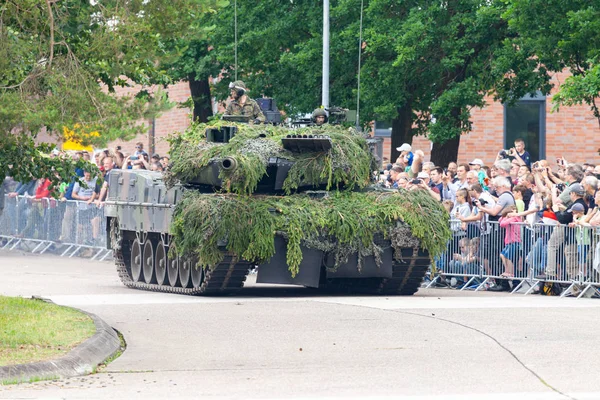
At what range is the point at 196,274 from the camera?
19.3 meters

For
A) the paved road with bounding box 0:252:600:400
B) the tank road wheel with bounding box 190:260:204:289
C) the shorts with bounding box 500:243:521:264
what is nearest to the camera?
the paved road with bounding box 0:252:600:400

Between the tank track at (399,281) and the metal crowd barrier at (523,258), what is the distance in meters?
1.20

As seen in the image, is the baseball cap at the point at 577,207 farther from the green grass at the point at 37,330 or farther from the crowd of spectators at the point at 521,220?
the green grass at the point at 37,330

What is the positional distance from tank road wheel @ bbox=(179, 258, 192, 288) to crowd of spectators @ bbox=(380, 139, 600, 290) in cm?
307

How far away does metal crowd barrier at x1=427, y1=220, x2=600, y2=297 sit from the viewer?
1878cm

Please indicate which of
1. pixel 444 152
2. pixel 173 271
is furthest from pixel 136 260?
pixel 444 152

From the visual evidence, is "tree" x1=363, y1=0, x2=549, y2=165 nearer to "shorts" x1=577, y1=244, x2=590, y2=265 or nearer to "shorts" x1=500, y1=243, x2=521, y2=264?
"shorts" x1=500, y1=243, x2=521, y2=264

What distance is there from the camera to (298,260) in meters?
17.9

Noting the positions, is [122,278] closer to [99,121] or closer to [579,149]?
[99,121]

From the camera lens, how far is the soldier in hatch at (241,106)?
67.3ft

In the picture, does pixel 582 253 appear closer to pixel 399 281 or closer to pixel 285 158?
pixel 399 281

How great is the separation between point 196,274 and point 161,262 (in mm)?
1752

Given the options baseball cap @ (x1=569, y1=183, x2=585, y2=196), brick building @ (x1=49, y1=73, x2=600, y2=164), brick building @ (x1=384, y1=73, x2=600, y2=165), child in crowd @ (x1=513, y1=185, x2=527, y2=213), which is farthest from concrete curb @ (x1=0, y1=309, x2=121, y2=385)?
brick building @ (x1=384, y1=73, x2=600, y2=165)

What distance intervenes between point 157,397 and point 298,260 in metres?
8.12
